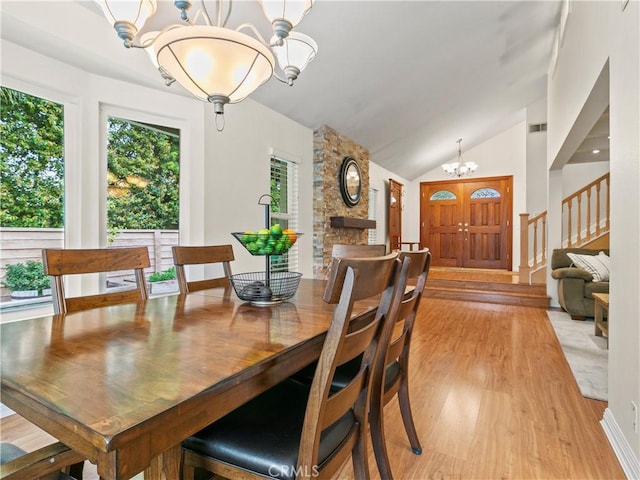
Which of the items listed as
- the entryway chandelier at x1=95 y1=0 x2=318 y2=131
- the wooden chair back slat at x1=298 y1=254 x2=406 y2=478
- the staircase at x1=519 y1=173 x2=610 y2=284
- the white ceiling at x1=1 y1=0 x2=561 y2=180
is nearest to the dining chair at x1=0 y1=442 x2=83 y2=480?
the wooden chair back slat at x1=298 y1=254 x2=406 y2=478

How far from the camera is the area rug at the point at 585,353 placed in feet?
7.99

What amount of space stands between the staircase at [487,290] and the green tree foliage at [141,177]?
4.58 m

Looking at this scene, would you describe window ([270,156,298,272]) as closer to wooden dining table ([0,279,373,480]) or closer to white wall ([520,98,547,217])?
wooden dining table ([0,279,373,480])

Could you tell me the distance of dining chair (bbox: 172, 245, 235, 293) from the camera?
1909mm

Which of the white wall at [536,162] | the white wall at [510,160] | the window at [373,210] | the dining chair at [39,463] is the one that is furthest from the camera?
the white wall at [510,160]

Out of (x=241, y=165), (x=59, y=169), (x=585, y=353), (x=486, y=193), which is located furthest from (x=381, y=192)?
(x=59, y=169)

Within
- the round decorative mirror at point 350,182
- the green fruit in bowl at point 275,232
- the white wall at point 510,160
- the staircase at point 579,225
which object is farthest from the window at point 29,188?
Answer: the white wall at point 510,160

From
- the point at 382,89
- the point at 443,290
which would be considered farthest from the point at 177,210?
the point at 443,290

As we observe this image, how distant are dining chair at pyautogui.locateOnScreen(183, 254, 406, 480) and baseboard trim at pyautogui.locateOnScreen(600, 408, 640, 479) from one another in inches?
48.3

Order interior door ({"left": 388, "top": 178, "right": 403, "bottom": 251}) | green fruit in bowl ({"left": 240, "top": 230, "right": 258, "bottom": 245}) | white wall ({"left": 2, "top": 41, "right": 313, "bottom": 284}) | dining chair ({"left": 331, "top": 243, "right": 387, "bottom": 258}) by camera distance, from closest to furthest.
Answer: green fruit in bowl ({"left": 240, "top": 230, "right": 258, "bottom": 245}) → white wall ({"left": 2, "top": 41, "right": 313, "bottom": 284}) → dining chair ({"left": 331, "top": 243, "right": 387, "bottom": 258}) → interior door ({"left": 388, "top": 178, "right": 403, "bottom": 251})

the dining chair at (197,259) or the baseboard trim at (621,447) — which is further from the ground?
the dining chair at (197,259)

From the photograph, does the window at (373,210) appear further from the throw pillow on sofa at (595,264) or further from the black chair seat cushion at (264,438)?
the black chair seat cushion at (264,438)

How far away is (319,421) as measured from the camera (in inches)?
35.0

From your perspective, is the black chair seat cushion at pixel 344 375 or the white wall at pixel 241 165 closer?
the black chair seat cushion at pixel 344 375
